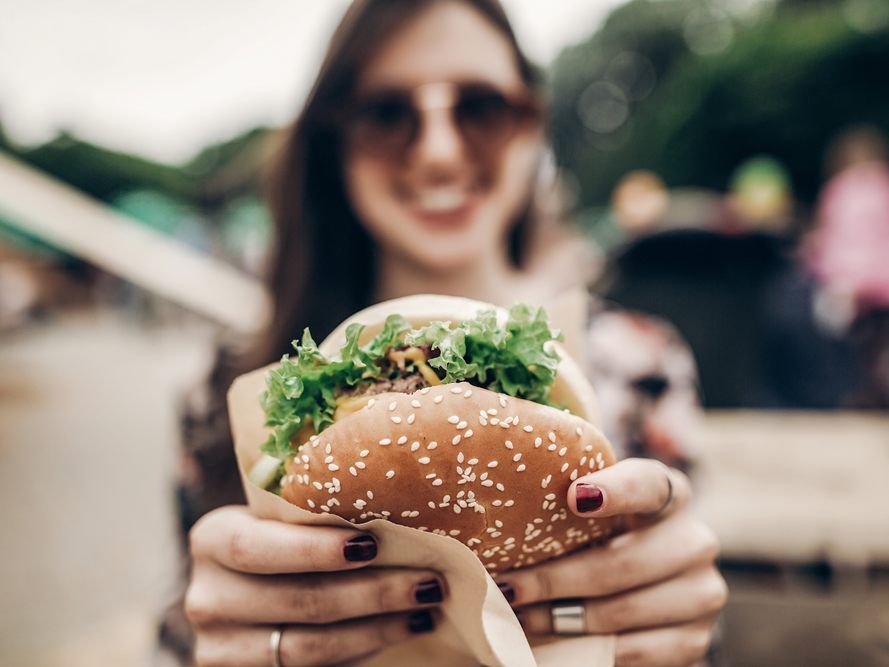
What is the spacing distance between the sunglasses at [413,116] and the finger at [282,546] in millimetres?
1261

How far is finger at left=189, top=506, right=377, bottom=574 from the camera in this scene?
1.19 m

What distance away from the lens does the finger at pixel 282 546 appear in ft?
3.90

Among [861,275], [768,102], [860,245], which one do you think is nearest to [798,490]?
[861,275]

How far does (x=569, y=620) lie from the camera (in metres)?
1.37

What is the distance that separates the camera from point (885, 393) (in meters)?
6.20

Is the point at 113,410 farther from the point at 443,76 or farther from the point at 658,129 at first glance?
the point at 658,129

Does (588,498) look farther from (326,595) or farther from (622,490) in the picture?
(326,595)

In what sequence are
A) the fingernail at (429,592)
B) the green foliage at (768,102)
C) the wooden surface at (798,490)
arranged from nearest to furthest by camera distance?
the fingernail at (429,592)
the wooden surface at (798,490)
the green foliage at (768,102)

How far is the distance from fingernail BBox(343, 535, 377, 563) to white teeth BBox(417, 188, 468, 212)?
123 cm

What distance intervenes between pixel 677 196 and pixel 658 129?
19.9 ft

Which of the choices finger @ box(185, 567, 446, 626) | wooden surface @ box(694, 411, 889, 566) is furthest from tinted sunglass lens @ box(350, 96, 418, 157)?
wooden surface @ box(694, 411, 889, 566)

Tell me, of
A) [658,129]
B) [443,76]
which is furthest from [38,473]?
[658,129]

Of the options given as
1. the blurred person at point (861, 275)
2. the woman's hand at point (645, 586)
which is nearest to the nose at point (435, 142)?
the woman's hand at point (645, 586)

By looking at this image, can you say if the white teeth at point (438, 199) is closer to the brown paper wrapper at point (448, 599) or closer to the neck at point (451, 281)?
the neck at point (451, 281)
